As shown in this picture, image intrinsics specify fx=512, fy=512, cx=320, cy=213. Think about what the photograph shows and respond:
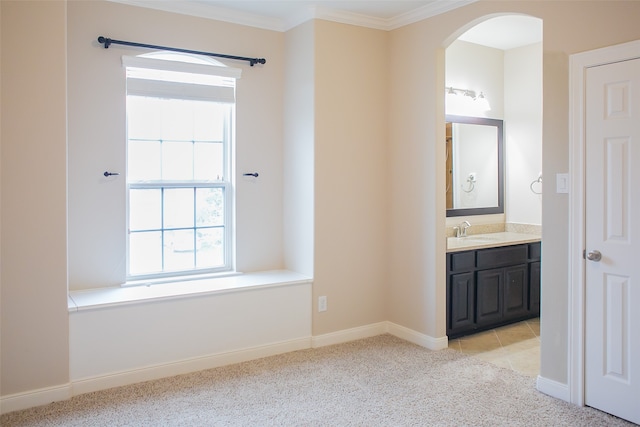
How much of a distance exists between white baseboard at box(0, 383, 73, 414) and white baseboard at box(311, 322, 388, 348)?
1.73 m

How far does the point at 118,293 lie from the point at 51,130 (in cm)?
112

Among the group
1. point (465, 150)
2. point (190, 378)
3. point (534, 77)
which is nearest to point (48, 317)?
point (190, 378)

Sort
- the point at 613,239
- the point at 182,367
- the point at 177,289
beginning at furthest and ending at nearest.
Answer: the point at 177,289 → the point at 182,367 → the point at 613,239

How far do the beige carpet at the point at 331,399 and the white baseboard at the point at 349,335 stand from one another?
267 millimetres

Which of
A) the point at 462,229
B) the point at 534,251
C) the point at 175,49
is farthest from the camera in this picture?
the point at 462,229

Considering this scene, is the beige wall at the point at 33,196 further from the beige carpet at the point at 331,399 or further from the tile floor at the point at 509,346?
the tile floor at the point at 509,346

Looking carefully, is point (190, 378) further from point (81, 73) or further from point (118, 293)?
point (81, 73)

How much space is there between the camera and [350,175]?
407 centimetres

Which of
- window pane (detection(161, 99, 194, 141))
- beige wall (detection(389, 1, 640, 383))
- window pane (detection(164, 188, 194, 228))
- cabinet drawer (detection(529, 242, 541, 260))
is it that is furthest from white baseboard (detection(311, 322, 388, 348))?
window pane (detection(161, 99, 194, 141))

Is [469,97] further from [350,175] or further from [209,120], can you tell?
[209,120]

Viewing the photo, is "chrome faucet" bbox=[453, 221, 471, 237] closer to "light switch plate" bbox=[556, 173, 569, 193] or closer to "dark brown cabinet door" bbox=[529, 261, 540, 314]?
"dark brown cabinet door" bbox=[529, 261, 540, 314]

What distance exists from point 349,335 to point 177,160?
6.29 ft

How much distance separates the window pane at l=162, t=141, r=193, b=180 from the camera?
12.5 ft

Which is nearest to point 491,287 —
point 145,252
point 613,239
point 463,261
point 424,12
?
point 463,261
